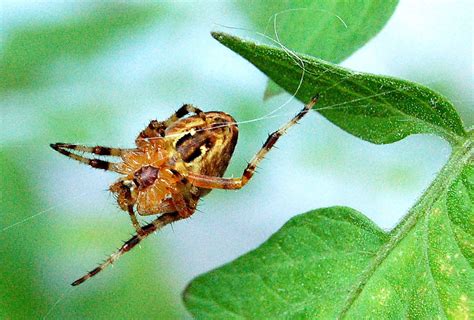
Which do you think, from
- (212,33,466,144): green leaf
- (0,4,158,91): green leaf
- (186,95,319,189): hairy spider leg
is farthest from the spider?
(0,4,158,91): green leaf

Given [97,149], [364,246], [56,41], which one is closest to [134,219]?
[97,149]

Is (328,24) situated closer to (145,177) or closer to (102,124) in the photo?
(145,177)

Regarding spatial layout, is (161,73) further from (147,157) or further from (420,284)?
(420,284)

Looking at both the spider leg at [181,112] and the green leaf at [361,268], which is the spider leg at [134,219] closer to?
the spider leg at [181,112]

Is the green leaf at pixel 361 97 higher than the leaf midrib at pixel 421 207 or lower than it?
higher

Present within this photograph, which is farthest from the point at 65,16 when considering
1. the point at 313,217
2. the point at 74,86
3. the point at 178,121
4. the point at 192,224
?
the point at 313,217

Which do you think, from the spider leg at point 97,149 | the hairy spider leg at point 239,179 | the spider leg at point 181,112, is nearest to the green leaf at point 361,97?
the hairy spider leg at point 239,179
